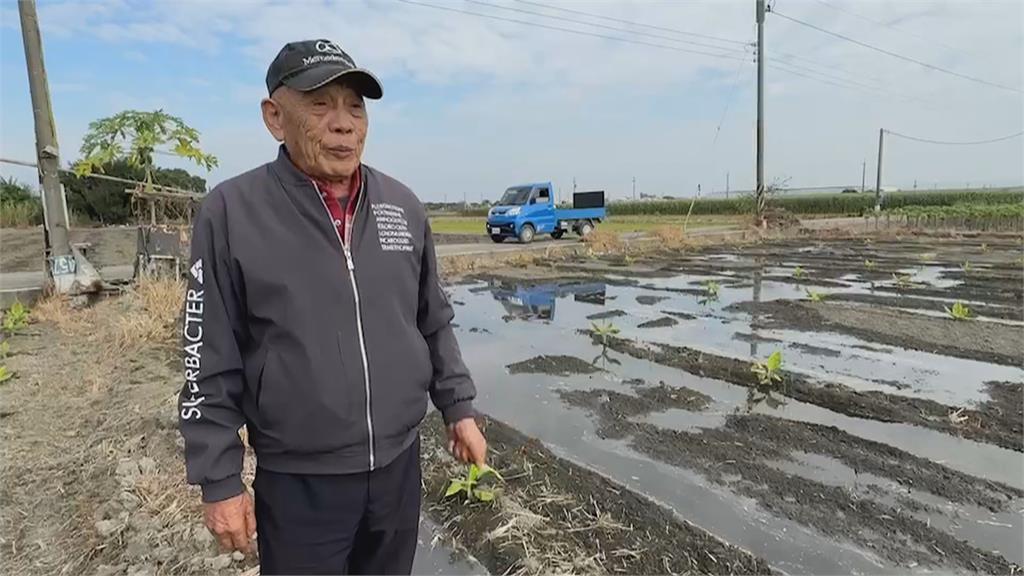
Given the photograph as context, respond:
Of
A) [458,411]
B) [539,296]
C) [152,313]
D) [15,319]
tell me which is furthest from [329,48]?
[539,296]

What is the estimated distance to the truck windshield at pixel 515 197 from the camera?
17.8 meters

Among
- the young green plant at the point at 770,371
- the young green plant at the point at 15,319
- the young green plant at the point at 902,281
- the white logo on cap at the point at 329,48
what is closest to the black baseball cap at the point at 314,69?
the white logo on cap at the point at 329,48

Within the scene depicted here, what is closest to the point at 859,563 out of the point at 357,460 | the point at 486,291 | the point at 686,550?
the point at 686,550

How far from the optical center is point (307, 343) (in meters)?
1.22

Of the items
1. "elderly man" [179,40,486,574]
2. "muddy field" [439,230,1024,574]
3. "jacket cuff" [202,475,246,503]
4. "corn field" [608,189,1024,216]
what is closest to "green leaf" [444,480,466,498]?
"muddy field" [439,230,1024,574]

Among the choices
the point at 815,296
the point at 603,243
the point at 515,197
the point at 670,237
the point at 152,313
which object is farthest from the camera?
the point at 515,197

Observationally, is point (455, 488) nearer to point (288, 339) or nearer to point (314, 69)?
point (288, 339)

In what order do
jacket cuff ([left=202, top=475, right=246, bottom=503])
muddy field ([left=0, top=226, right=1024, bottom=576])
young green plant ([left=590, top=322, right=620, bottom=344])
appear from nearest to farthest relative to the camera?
jacket cuff ([left=202, top=475, right=246, bottom=503]) → muddy field ([left=0, top=226, right=1024, bottom=576]) → young green plant ([left=590, top=322, right=620, bottom=344])

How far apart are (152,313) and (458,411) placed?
5.67 m

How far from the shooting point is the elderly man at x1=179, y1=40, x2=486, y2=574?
1.21 meters

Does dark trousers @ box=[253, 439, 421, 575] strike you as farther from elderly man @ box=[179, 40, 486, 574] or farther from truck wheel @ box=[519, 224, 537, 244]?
truck wheel @ box=[519, 224, 537, 244]

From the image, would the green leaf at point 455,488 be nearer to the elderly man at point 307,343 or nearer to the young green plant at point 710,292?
the elderly man at point 307,343

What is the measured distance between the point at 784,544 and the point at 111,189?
69.0 ft

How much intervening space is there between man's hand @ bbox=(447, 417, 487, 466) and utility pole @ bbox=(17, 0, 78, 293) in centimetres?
746
